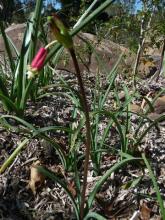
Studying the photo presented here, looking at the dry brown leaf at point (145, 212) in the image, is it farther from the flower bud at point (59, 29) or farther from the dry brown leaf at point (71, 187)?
the flower bud at point (59, 29)

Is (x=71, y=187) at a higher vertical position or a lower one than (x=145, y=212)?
higher

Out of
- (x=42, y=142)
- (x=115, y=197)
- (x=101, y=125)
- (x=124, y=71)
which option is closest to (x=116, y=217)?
(x=115, y=197)

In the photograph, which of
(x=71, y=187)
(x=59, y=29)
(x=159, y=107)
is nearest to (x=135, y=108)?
(x=159, y=107)

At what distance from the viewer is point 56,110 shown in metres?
3.13

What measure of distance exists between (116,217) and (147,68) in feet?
12.1

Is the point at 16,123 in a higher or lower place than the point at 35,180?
higher

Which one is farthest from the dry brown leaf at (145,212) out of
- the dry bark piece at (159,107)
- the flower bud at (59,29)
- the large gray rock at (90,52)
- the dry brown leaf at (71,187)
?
the large gray rock at (90,52)

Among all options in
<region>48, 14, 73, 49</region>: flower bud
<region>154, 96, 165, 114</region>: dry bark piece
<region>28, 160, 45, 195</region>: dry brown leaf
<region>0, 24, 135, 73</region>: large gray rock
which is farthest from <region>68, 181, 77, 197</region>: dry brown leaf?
<region>0, 24, 135, 73</region>: large gray rock

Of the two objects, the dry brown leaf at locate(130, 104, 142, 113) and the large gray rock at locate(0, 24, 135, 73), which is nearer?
the dry brown leaf at locate(130, 104, 142, 113)

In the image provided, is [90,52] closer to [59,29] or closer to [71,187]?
[71,187]

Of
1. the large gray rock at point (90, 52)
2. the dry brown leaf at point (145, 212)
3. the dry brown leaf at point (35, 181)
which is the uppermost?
the large gray rock at point (90, 52)

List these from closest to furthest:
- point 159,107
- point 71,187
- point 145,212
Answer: point 145,212
point 71,187
point 159,107

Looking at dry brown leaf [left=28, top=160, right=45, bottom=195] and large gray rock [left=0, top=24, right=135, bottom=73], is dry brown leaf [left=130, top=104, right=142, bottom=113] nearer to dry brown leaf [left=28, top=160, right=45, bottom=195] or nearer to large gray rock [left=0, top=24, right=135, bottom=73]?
dry brown leaf [left=28, top=160, right=45, bottom=195]

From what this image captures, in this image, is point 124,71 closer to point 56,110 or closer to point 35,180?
point 56,110
